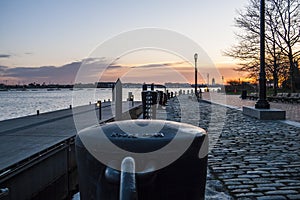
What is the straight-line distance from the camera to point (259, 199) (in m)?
4.29

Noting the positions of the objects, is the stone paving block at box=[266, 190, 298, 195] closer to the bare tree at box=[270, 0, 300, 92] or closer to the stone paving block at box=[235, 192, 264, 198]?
the stone paving block at box=[235, 192, 264, 198]

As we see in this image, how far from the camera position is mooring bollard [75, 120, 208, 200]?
190 centimetres

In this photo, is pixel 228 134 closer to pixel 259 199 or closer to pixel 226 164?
pixel 226 164

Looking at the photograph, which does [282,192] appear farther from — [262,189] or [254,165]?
[254,165]

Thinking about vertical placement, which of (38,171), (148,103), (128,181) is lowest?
(38,171)

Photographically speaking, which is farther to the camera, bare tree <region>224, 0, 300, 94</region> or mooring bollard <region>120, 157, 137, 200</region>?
bare tree <region>224, 0, 300, 94</region>

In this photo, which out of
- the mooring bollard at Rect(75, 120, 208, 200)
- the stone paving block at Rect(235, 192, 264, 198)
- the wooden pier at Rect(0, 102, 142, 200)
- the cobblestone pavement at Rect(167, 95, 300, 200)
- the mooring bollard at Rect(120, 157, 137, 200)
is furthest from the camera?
the wooden pier at Rect(0, 102, 142, 200)

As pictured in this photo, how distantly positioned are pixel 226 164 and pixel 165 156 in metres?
4.49

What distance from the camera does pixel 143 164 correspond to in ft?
6.37

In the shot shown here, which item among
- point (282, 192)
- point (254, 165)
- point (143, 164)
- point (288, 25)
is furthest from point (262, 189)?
point (288, 25)

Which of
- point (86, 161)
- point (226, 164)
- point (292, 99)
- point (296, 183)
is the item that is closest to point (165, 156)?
point (86, 161)

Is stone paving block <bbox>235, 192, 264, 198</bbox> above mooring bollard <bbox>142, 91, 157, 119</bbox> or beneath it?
beneath

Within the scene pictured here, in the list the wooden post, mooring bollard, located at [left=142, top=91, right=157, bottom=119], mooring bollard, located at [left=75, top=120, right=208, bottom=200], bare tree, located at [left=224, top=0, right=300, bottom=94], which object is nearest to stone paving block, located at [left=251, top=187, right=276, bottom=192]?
mooring bollard, located at [left=75, top=120, right=208, bottom=200]

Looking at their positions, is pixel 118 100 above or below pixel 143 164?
below
